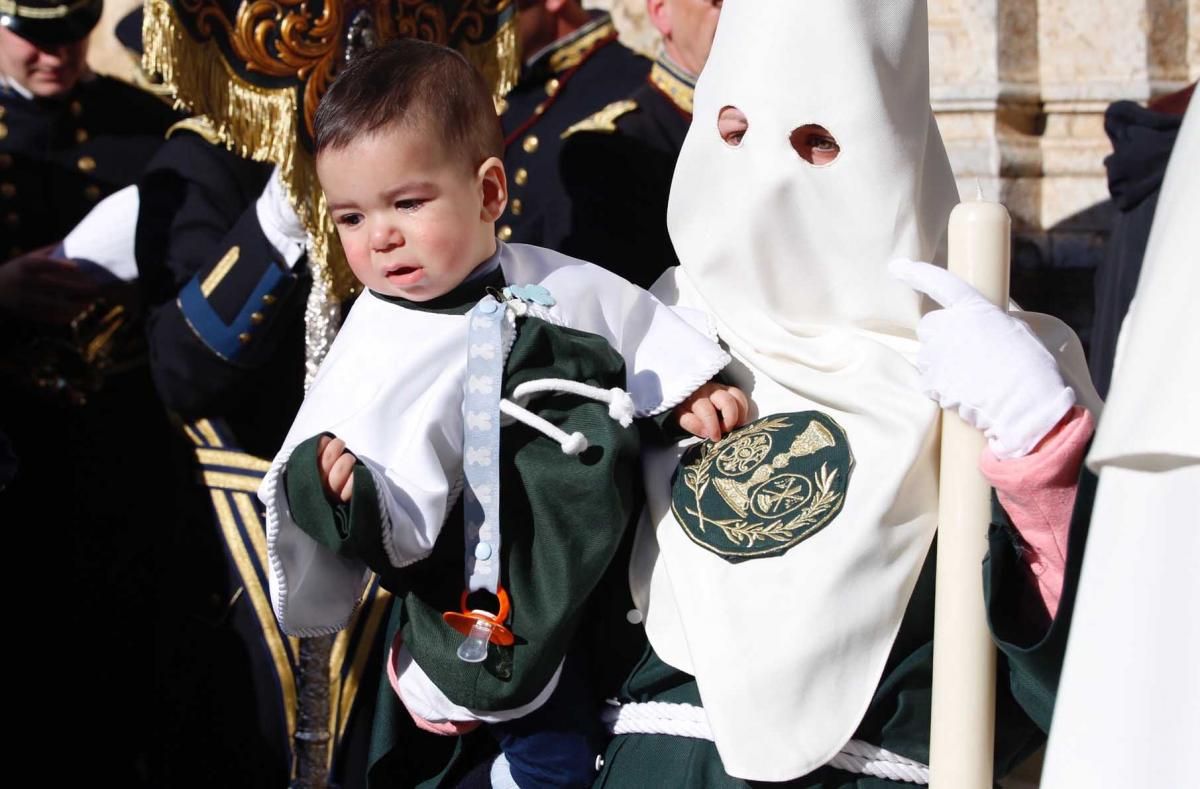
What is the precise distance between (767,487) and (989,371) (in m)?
0.38

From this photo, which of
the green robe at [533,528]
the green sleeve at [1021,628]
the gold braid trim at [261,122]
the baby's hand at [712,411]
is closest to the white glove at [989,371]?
the green sleeve at [1021,628]

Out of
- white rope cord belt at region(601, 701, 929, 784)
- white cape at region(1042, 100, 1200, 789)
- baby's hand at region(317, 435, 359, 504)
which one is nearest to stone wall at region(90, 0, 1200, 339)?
white rope cord belt at region(601, 701, 929, 784)

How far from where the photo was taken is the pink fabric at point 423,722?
7.23 ft

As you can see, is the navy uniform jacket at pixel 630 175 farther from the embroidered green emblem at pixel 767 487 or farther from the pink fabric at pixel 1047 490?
the pink fabric at pixel 1047 490

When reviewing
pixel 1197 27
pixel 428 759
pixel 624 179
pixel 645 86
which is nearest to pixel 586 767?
pixel 428 759

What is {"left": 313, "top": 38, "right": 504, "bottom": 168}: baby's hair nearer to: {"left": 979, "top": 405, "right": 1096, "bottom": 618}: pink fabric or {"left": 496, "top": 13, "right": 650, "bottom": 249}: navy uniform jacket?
{"left": 979, "top": 405, "right": 1096, "bottom": 618}: pink fabric

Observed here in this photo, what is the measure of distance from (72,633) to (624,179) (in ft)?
5.58

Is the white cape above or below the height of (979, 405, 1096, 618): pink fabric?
above

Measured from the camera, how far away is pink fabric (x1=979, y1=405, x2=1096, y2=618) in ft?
5.82

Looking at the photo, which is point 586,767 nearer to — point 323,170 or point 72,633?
point 323,170

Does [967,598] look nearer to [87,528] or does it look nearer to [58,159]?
[87,528]

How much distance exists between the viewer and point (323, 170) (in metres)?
2.10

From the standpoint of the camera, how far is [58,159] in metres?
3.92

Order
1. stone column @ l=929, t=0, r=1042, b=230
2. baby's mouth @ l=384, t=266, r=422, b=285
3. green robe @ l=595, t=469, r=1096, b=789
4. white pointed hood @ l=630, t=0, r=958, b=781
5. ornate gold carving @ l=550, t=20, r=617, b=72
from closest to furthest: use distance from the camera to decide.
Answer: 1. green robe @ l=595, t=469, r=1096, b=789
2. white pointed hood @ l=630, t=0, r=958, b=781
3. baby's mouth @ l=384, t=266, r=422, b=285
4. ornate gold carving @ l=550, t=20, r=617, b=72
5. stone column @ l=929, t=0, r=1042, b=230
